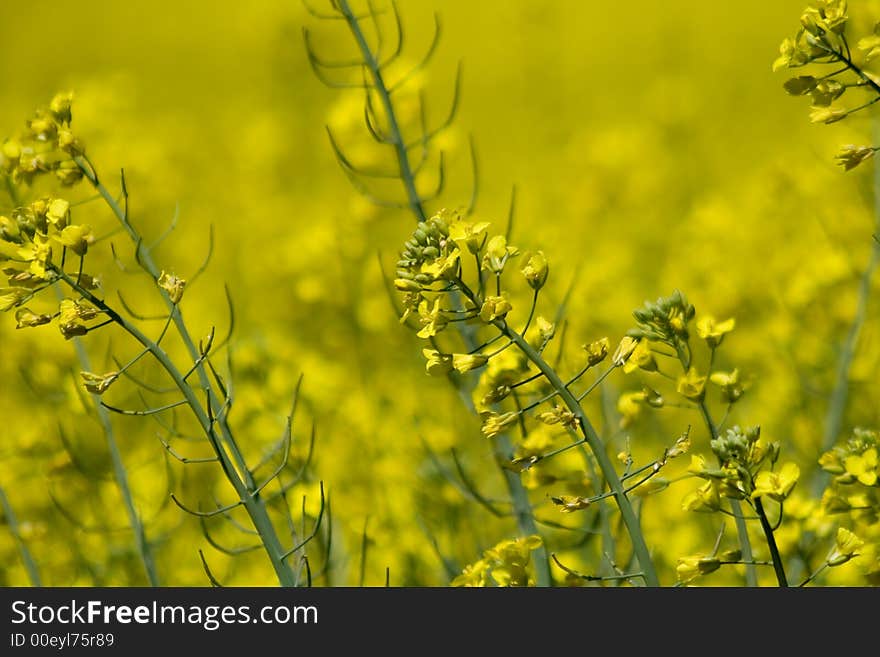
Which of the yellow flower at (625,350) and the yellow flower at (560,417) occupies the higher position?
the yellow flower at (625,350)

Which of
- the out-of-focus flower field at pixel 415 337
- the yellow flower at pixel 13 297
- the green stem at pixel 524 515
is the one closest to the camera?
the yellow flower at pixel 13 297

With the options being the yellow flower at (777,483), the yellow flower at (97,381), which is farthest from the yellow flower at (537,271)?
the yellow flower at (97,381)

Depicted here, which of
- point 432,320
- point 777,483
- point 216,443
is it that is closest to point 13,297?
point 216,443

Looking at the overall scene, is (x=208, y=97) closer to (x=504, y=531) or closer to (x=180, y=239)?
(x=180, y=239)

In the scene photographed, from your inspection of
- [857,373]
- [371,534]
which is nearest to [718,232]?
[857,373]

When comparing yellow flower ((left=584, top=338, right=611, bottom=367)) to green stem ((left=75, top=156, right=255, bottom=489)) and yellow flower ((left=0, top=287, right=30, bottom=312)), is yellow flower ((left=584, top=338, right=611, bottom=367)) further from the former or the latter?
yellow flower ((left=0, top=287, right=30, bottom=312))

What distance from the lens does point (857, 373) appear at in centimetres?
279

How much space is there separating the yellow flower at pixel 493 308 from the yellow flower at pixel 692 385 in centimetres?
34

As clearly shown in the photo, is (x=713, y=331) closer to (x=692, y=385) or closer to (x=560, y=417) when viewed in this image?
(x=692, y=385)

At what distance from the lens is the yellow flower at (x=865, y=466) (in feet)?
4.89

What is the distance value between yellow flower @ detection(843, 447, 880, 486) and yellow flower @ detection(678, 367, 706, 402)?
0.72ft

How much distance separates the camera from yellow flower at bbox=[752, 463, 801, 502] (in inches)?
56.5

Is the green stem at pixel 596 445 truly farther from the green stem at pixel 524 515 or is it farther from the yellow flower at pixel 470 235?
the green stem at pixel 524 515

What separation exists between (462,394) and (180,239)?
127 inches
